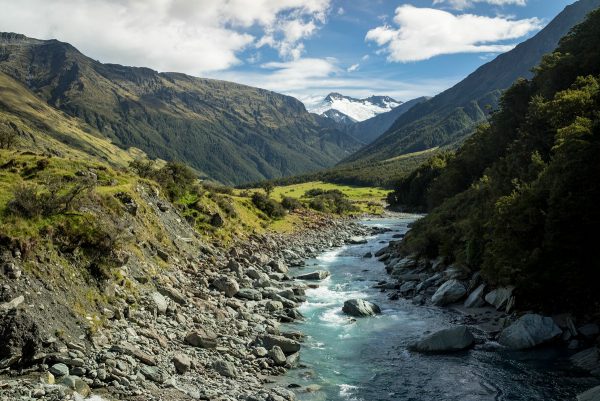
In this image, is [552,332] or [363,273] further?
[363,273]

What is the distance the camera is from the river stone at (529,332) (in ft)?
88.6

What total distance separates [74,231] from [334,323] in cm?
1947

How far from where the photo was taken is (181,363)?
Result: 21.2 metres

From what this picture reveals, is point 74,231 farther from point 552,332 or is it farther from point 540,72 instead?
point 540,72

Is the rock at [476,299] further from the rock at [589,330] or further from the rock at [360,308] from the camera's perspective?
the rock at [589,330]

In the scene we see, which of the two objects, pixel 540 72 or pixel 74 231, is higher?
pixel 540 72

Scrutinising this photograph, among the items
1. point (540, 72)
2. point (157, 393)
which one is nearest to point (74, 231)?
point (157, 393)

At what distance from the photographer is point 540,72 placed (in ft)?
209

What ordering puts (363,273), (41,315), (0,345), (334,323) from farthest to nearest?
1. (363,273)
2. (334,323)
3. (41,315)
4. (0,345)

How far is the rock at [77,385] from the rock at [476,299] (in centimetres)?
2922

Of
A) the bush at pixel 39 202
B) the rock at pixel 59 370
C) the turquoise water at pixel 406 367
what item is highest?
the bush at pixel 39 202

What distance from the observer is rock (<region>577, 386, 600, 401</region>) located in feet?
62.8

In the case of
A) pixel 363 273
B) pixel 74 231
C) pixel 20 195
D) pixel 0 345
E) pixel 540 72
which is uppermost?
pixel 540 72

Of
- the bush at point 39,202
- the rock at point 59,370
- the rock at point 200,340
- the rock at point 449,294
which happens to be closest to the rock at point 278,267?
the rock at point 449,294
